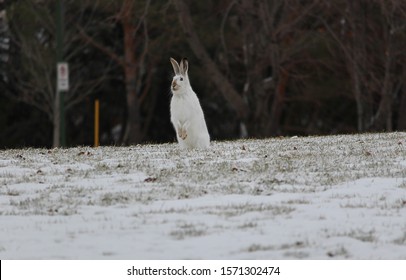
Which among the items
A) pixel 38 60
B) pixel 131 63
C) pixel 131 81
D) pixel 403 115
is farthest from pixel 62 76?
pixel 403 115

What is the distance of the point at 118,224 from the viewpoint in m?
11.0

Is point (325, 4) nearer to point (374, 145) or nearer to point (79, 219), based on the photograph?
point (374, 145)

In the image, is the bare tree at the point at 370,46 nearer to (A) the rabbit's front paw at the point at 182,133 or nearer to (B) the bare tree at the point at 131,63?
(B) the bare tree at the point at 131,63

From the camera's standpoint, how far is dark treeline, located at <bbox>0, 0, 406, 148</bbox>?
39344 mm

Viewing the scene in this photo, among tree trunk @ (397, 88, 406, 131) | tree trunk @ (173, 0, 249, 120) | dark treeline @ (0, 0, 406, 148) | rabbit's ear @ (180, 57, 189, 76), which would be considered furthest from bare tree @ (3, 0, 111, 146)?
rabbit's ear @ (180, 57, 189, 76)

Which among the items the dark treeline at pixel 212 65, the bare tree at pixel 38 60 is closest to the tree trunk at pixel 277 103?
the dark treeline at pixel 212 65

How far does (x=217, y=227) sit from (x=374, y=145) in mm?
8981

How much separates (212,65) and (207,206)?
2716 cm

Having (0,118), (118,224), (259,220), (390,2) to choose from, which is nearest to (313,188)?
(259,220)

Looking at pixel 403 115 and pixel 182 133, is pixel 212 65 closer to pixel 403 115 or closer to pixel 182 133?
pixel 403 115

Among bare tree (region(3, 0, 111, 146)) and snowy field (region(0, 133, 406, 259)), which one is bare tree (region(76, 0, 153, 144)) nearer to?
bare tree (region(3, 0, 111, 146))

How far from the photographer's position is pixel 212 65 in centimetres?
3891

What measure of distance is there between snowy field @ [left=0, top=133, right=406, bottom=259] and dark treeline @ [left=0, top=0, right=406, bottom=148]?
21.7m

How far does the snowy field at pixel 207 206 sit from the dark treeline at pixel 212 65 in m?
21.7
